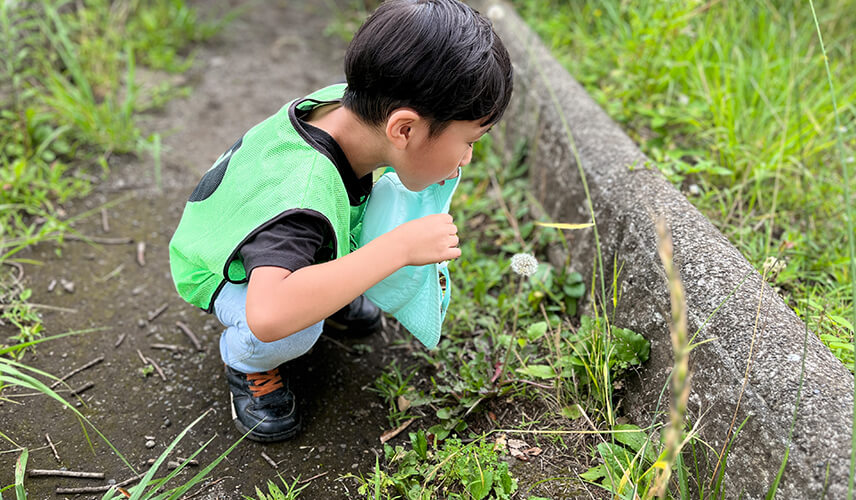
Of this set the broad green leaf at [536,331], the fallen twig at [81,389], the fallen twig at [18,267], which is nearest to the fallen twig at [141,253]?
the fallen twig at [18,267]

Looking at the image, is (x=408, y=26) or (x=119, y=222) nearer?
(x=408, y=26)

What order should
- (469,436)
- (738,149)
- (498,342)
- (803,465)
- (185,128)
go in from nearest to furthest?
1. (803,465)
2. (469,436)
3. (498,342)
4. (738,149)
5. (185,128)

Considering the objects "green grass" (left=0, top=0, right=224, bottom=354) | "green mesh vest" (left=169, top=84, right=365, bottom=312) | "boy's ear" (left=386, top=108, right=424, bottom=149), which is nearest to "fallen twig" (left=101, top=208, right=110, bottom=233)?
"green grass" (left=0, top=0, right=224, bottom=354)

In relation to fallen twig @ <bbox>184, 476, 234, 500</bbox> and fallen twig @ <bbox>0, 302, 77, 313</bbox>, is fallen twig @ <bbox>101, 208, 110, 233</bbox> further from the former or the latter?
fallen twig @ <bbox>184, 476, 234, 500</bbox>

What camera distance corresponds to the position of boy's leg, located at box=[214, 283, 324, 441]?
→ 1584 mm

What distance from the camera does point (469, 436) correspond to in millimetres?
1653

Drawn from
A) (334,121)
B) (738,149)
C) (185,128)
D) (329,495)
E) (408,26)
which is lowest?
(329,495)

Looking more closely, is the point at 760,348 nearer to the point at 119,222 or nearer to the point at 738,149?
the point at 738,149

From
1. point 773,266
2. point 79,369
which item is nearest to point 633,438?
point 773,266

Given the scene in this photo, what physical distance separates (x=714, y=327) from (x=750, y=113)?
1.34 m

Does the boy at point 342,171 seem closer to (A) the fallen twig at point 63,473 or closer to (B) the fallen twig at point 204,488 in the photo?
(B) the fallen twig at point 204,488

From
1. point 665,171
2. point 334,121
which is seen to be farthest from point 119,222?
point 665,171

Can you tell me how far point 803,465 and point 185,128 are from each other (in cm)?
290

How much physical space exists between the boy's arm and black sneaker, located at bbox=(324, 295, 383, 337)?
0.67 m
